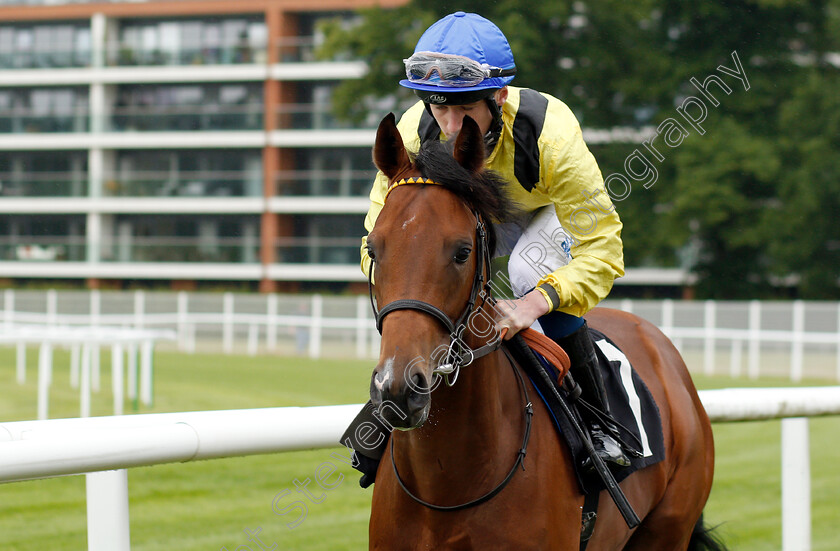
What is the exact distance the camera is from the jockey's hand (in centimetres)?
258

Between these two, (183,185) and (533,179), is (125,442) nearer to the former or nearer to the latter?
(533,179)

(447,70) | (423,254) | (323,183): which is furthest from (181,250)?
(423,254)

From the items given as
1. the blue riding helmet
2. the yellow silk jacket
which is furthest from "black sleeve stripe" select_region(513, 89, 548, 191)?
the blue riding helmet

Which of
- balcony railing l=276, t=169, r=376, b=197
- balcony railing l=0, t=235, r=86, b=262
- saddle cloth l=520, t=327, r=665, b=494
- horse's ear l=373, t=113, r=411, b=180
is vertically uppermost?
horse's ear l=373, t=113, r=411, b=180

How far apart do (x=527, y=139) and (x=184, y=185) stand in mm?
37362

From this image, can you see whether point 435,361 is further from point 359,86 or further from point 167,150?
point 167,150

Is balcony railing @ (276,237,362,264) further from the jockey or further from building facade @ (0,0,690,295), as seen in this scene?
the jockey

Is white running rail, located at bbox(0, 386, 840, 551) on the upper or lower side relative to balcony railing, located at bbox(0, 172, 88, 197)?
upper

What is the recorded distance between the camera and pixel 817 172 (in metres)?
24.5

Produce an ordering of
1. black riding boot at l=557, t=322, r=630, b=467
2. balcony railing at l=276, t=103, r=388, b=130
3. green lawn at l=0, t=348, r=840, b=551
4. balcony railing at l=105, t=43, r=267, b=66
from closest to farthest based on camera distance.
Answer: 1. black riding boot at l=557, t=322, r=630, b=467
2. green lawn at l=0, t=348, r=840, b=551
3. balcony railing at l=276, t=103, r=388, b=130
4. balcony railing at l=105, t=43, r=267, b=66

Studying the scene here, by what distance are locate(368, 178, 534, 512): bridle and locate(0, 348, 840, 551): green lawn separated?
859 millimetres

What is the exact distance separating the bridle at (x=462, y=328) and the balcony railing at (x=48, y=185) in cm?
3907

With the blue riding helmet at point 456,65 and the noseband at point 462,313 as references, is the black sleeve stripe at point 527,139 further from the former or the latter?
the noseband at point 462,313

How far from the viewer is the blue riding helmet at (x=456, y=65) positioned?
263 cm
